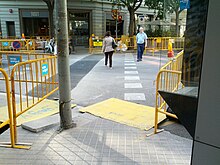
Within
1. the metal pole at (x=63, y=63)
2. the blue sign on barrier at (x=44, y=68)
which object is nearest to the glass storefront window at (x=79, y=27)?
the blue sign on barrier at (x=44, y=68)

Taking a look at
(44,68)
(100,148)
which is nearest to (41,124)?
(100,148)

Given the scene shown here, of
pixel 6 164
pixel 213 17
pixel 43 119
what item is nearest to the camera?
pixel 213 17

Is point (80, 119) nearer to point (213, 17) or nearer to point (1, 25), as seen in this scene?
point (213, 17)

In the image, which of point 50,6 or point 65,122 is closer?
point 65,122

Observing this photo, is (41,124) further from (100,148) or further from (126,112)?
(126,112)

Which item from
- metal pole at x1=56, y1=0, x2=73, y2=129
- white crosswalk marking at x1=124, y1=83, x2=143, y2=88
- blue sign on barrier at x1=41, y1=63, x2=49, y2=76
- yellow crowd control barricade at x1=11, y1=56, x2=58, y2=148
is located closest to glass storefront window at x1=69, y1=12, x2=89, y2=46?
white crosswalk marking at x1=124, y1=83, x2=143, y2=88

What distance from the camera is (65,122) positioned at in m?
4.12

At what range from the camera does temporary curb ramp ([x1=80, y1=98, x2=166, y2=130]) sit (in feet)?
14.7

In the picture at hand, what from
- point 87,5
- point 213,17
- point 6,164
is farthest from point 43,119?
point 87,5

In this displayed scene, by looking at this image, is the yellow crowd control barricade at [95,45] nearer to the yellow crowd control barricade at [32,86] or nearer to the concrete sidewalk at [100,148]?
the yellow crowd control barricade at [32,86]

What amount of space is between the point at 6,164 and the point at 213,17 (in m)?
3.00

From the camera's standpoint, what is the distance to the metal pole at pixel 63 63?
380 cm

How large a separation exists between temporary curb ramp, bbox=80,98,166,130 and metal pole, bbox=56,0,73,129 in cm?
95

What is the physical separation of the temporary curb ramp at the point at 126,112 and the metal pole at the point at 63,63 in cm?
95
